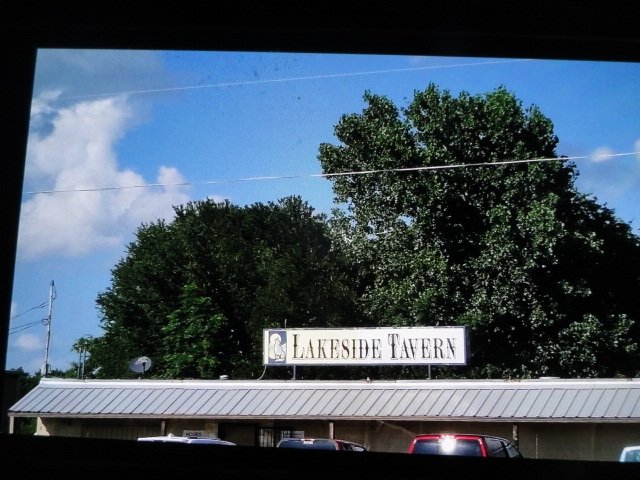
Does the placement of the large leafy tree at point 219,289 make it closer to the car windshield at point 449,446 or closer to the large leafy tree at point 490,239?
the large leafy tree at point 490,239

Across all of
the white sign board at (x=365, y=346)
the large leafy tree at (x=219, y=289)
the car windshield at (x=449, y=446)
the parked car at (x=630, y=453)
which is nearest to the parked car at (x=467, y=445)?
the car windshield at (x=449, y=446)

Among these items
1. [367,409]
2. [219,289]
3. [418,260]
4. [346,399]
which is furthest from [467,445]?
[346,399]

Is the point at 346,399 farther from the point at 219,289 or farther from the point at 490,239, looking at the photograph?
the point at 490,239

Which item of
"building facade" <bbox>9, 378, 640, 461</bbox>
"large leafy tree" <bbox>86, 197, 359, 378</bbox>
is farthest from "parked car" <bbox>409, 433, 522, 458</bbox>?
"large leafy tree" <bbox>86, 197, 359, 378</bbox>

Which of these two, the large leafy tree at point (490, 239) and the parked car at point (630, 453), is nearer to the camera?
the parked car at point (630, 453)

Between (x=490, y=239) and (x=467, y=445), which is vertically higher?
(x=490, y=239)

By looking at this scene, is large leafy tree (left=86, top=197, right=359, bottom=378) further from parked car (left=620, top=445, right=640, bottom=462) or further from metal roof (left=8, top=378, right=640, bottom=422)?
parked car (left=620, top=445, right=640, bottom=462)
